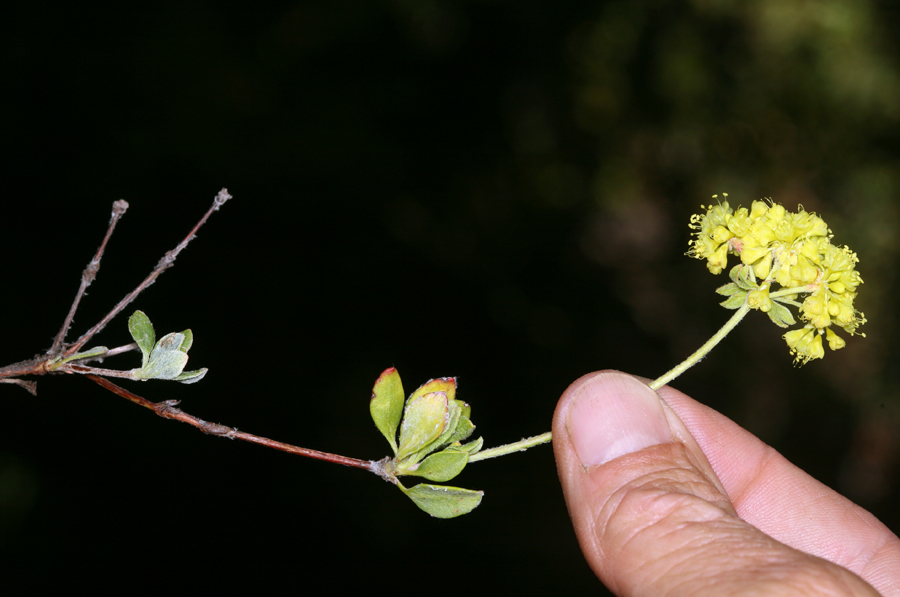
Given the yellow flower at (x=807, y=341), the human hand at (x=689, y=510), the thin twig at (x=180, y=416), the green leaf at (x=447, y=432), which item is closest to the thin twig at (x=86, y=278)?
the thin twig at (x=180, y=416)

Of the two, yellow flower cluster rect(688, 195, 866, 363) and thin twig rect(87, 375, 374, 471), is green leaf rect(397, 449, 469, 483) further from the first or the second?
yellow flower cluster rect(688, 195, 866, 363)

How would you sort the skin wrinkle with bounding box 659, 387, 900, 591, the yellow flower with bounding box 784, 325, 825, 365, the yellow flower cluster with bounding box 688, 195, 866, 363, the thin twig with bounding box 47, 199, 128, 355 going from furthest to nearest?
the skin wrinkle with bounding box 659, 387, 900, 591 → the yellow flower with bounding box 784, 325, 825, 365 → the yellow flower cluster with bounding box 688, 195, 866, 363 → the thin twig with bounding box 47, 199, 128, 355

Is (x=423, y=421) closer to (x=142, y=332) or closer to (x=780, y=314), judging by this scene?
(x=142, y=332)

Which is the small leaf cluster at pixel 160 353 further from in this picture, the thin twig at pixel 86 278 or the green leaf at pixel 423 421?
the green leaf at pixel 423 421

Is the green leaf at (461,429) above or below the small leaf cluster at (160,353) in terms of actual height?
below

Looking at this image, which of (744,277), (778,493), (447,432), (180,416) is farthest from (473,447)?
(778,493)

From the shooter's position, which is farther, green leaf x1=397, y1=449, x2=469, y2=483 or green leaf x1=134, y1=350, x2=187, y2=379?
green leaf x1=397, y1=449, x2=469, y2=483

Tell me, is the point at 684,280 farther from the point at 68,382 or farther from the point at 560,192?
the point at 68,382

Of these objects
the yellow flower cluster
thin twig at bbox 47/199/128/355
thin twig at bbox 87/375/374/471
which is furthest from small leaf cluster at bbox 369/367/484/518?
the yellow flower cluster

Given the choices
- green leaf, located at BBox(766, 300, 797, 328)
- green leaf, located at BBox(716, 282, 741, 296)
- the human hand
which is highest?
green leaf, located at BBox(716, 282, 741, 296)
